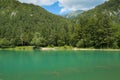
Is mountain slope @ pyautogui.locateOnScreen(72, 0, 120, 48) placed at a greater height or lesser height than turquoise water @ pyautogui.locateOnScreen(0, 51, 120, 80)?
greater

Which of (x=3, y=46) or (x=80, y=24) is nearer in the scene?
(x=80, y=24)

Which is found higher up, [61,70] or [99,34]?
[99,34]

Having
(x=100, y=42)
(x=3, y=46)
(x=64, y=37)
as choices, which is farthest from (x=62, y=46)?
(x=3, y=46)

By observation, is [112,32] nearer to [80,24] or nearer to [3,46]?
[80,24]

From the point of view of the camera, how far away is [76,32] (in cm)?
11144

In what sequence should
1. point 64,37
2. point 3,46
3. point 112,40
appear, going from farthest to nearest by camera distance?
1. point 3,46
2. point 64,37
3. point 112,40

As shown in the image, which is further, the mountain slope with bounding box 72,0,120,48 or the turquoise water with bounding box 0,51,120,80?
the mountain slope with bounding box 72,0,120,48

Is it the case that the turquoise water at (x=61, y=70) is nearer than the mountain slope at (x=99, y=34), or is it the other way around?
the turquoise water at (x=61, y=70)

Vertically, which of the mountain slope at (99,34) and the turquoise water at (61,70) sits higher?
the mountain slope at (99,34)

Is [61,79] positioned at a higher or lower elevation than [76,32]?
lower

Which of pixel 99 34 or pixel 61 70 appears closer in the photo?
pixel 61 70

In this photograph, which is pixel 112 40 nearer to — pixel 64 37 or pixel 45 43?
pixel 64 37

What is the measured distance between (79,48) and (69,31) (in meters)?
20.1

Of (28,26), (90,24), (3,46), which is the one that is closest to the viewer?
(90,24)
